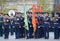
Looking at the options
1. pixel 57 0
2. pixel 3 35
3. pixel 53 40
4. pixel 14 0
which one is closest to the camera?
pixel 53 40

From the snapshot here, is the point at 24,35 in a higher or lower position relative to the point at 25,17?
lower

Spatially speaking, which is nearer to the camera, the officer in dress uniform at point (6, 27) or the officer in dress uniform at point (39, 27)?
the officer in dress uniform at point (39, 27)

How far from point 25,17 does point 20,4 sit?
47.2ft

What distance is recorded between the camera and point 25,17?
1584 cm

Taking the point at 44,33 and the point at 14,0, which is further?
the point at 14,0

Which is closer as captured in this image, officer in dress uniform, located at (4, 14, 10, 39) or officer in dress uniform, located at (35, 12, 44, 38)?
officer in dress uniform, located at (35, 12, 44, 38)

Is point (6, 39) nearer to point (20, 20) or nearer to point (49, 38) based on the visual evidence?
point (20, 20)

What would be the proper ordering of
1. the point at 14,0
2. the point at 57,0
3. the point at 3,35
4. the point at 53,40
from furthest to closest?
the point at 14,0 < the point at 57,0 < the point at 3,35 < the point at 53,40

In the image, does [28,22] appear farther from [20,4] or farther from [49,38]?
[20,4]

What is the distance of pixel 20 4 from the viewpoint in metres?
30.1

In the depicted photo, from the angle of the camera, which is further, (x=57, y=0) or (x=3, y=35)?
(x=57, y=0)

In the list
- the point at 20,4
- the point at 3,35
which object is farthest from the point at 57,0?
the point at 3,35

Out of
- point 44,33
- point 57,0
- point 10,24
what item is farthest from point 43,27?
point 57,0

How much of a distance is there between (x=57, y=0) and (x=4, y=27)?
1288cm
